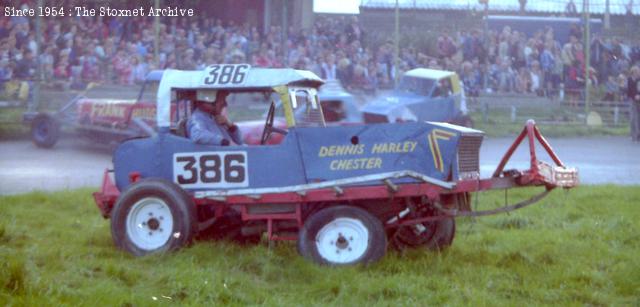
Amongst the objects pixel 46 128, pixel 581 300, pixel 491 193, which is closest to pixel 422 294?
pixel 581 300

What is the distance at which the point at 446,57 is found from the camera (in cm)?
2422

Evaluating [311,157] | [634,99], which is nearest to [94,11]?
[311,157]

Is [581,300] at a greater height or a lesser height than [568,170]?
lesser

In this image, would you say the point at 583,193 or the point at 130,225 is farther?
the point at 583,193

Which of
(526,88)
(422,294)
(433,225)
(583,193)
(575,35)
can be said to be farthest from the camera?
(526,88)

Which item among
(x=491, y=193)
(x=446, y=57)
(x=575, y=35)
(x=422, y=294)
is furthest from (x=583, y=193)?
(x=446, y=57)

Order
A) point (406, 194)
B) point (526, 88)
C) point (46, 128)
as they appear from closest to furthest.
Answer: point (406, 194), point (46, 128), point (526, 88)

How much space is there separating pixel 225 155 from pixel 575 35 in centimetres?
1510

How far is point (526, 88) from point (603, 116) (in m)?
1.89

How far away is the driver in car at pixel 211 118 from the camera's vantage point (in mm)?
8930

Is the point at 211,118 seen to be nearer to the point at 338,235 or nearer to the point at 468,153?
the point at 338,235

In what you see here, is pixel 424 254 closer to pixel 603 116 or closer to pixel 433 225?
pixel 433 225

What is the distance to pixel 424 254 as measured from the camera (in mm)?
8766

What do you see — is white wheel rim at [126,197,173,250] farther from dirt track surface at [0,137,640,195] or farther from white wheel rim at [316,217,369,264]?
dirt track surface at [0,137,640,195]
